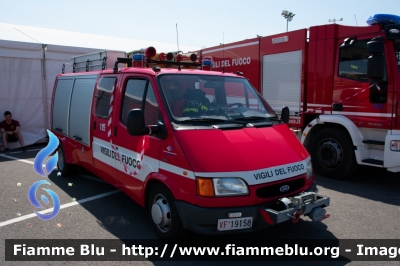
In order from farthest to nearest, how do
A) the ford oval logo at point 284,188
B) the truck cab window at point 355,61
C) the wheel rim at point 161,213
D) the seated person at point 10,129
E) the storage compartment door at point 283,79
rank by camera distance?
the seated person at point 10,129
the storage compartment door at point 283,79
the truck cab window at point 355,61
the wheel rim at point 161,213
the ford oval logo at point 284,188

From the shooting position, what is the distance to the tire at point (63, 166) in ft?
22.9

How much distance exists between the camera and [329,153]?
694 centimetres

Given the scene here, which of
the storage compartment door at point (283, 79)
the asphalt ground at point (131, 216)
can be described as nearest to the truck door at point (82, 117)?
the asphalt ground at point (131, 216)

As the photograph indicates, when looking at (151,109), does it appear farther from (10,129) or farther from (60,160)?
(10,129)

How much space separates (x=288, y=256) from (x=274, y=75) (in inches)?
200

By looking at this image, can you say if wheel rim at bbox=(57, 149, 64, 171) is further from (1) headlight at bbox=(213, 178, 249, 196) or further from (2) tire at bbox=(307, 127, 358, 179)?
(2) tire at bbox=(307, 127, 358, 179)

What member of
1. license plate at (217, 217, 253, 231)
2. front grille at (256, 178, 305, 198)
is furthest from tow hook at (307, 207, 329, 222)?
license plate at (217, 217, 253, 231)

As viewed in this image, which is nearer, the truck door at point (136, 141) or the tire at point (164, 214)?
the tire at point (164, 214)

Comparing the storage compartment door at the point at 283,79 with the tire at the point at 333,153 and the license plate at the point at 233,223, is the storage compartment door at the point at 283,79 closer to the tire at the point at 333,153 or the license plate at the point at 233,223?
the tire at the point at 333,153

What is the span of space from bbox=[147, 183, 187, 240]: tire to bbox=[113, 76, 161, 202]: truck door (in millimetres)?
260

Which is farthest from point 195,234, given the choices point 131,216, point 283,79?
point 283,79

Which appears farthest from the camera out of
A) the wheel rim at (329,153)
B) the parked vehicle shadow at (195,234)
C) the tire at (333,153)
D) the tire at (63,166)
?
the tire at (63,166)

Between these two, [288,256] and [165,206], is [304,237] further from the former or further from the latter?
[165,206]

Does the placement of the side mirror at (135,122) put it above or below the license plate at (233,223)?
above
